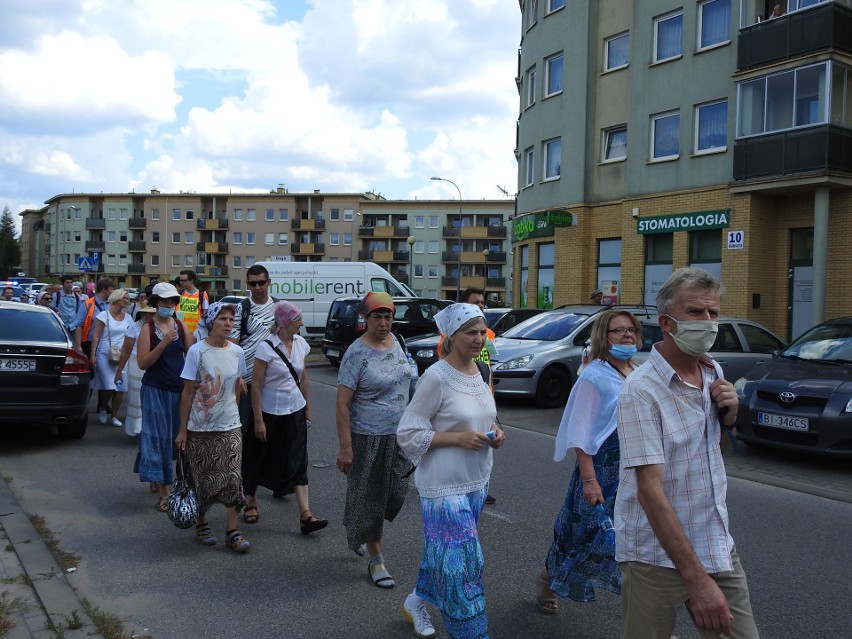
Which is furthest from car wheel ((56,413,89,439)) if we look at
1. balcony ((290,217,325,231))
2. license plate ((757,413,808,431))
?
balcony ((290,217,325,231))

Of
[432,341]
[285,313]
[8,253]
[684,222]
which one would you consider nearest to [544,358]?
[432,341]

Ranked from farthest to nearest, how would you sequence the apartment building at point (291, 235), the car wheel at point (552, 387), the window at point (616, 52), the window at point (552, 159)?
the apartment building at point (291, 235), the window at point (552, 159), the window at point (616, 52), the car wheel at point (552, 387)

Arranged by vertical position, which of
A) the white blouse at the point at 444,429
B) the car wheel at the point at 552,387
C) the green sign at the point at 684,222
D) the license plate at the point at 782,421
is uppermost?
the green sign at the point at 684,222

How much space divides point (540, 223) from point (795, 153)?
9.56m

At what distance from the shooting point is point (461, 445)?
12.2 ft

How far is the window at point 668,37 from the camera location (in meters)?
23.1

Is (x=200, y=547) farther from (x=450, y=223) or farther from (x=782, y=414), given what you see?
(x=450, y=223)

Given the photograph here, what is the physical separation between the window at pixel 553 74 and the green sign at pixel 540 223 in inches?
173

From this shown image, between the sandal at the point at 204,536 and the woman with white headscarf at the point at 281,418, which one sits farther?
the woman with white headscarf at the point at 281,418

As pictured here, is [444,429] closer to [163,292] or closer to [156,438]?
[156,438]

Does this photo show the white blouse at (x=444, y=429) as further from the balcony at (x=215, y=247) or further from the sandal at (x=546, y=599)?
the balcony at (x=215, y=247)

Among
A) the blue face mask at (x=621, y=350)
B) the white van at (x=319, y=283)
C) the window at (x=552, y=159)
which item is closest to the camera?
the blue face mask at (x=621, y=350)

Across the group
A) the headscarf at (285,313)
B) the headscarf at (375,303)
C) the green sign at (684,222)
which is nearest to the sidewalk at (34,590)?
the headscarf at (285,313)

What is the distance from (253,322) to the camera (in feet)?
22.0
